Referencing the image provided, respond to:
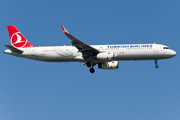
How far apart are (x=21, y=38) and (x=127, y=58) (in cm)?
1961

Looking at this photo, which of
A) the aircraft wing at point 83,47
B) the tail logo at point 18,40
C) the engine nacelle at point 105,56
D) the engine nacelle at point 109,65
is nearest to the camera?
the aircraft wing at point 83,47

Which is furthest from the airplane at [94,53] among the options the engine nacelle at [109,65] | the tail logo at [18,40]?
the tail logo at [18,40]

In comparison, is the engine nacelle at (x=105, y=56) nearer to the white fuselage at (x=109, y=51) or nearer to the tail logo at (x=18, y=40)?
the white fuselage at (x=109, y=51)

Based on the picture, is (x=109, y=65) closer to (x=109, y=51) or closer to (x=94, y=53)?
(x=109, y=51)

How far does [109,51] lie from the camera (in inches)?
1909

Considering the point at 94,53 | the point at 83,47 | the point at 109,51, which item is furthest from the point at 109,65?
the point at 83,47

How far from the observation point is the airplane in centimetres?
4763

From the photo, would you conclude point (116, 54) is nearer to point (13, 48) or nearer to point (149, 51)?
point (149, 51)

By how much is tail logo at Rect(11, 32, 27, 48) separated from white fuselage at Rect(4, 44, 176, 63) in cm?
229

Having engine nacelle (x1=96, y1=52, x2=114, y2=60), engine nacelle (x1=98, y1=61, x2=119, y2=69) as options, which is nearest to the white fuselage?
engine nacelle (x1=96, y1=52, x2=114, y2=60)

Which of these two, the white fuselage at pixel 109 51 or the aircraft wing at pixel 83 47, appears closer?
the aircraft wing at pixel 83 47

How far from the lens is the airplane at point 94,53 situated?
47.6m

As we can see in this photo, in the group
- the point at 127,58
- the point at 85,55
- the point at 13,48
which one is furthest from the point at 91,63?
the point at 13,48

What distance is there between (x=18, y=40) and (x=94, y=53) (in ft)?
47.8
